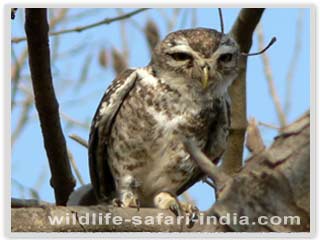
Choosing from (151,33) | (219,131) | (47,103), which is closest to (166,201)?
(219,131)

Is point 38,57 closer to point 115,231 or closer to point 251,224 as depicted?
Answer: point 115,231

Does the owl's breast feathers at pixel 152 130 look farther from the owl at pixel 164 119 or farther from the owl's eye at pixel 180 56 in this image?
the owl's eye at pixel 180 56

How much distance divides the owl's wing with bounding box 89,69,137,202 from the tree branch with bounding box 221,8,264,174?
0.45 metres

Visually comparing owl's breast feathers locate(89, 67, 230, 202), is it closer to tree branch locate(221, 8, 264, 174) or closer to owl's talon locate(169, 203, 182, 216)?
tree branch locate(221, 8, 264, 174)

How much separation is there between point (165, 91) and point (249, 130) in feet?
1.53

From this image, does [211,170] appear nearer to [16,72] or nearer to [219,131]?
[219,131]

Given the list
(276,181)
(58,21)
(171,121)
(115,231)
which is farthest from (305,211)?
(58,21)

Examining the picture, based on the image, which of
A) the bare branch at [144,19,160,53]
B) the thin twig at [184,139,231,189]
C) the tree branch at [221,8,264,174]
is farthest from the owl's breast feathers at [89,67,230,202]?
the thin twig at [184,139,231,189]

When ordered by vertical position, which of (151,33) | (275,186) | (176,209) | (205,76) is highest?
(151,33)

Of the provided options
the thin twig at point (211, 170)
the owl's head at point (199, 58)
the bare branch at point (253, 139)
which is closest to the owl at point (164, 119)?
the owl's head at point (199, 58)

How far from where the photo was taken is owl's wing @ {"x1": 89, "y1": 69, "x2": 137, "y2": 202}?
3016mm

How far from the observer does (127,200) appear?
2900 millimetres

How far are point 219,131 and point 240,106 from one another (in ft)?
0.53

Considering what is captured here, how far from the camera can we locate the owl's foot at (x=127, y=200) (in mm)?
2857
